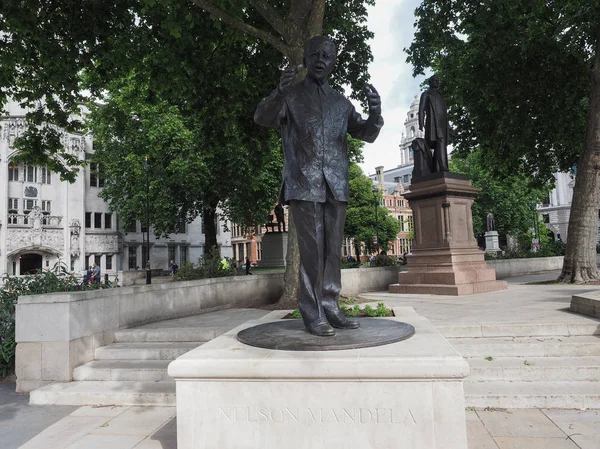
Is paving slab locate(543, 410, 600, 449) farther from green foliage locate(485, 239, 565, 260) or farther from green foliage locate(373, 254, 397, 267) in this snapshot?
green foliage locate(485, 239, 565, 260)

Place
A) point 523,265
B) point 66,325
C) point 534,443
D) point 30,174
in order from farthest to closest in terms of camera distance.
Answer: point 30,174 → point 523,265 → point 66,325 → point 534,443

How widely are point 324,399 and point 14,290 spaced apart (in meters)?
6.66

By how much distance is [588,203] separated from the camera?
15.1 metres

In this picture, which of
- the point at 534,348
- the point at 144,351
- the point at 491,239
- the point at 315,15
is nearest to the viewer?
the point at 534,348

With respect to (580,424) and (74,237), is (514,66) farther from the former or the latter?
(74,237)

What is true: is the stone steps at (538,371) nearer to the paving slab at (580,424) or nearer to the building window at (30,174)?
the paving slab at (580,424)

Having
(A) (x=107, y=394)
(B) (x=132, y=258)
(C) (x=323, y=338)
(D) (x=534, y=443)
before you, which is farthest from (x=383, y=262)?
(B) (x=132, y=258)

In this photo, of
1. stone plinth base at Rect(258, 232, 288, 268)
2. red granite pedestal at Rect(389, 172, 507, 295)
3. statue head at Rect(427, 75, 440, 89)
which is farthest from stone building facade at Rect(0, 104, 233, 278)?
statue head at Rect(427, 75, 440, 89)

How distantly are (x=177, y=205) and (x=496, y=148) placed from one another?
63.4 ft

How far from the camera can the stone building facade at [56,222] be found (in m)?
40.8

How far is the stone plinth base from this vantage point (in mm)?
26842

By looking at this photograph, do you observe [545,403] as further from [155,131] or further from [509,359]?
[155,131]

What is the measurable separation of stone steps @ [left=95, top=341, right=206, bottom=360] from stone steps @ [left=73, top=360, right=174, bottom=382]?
0.78ft

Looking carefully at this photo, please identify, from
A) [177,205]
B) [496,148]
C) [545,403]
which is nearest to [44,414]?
[545,403]
